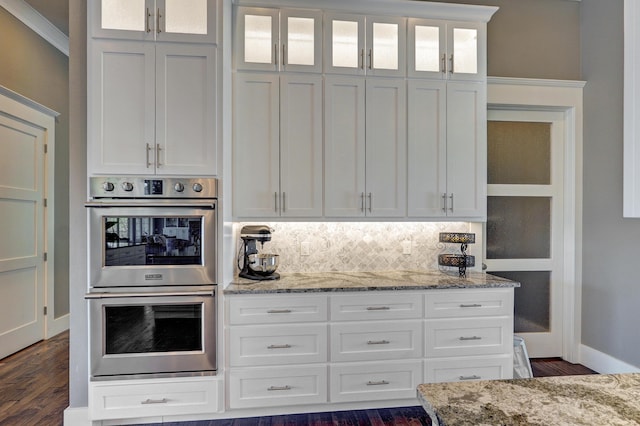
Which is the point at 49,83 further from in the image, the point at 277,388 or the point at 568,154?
the point at 568,154

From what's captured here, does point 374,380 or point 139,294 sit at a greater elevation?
point 139,294

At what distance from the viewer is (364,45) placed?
2.74m

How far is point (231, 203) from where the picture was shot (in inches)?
103

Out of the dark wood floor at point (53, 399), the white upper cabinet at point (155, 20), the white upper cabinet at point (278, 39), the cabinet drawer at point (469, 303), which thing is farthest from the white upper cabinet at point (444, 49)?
the dark wood floor at point (53, 399)

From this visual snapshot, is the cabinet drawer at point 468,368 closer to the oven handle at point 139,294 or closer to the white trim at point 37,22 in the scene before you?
the oven handle at point 139,294

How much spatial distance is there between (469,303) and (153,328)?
215cm

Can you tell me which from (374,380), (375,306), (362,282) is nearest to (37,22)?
(362,282)

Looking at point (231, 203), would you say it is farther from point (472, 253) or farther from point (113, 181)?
point (472, 253)

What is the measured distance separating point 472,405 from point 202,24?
2.51 meters

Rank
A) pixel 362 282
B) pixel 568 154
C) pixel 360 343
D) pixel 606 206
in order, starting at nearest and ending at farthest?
pixel 360 343 < pixel 362 282 < pixel 606 206 < pixel 568 154

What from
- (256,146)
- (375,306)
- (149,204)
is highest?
(256,146)

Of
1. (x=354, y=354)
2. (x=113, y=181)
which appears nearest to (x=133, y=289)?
(x=113, y=181)

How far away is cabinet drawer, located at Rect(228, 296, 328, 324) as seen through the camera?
2346 mm

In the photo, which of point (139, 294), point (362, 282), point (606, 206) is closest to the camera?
point (139, 294)
